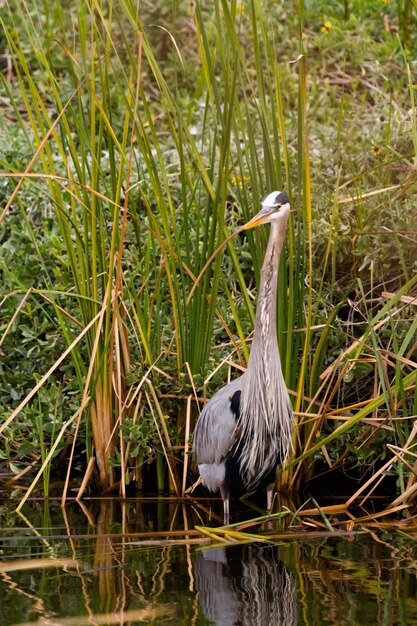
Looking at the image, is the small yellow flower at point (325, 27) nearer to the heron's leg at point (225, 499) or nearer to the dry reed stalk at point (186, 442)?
the dry reed stalk at point (186, 442)

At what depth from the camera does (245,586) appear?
311 cm

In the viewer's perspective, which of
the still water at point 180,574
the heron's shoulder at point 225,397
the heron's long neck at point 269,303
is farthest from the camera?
the heron's shoulder at point 225,397

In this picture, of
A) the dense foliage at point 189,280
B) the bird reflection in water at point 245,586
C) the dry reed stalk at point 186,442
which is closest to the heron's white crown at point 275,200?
the dense foliage at point 189,280

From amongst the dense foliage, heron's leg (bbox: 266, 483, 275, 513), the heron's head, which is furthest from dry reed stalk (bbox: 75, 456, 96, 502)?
the heron's head

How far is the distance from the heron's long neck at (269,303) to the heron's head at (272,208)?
1.7 inches

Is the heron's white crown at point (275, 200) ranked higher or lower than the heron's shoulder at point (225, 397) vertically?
higher

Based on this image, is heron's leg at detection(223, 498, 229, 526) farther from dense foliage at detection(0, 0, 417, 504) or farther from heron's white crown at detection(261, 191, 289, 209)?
heron's white crown at detection(261, 191, 289, 209)

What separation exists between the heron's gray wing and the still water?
0.24 meters

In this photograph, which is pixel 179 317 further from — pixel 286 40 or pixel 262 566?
pixel 286 40

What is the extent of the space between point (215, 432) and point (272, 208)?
3.03 ft

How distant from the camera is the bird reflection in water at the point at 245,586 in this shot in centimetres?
280

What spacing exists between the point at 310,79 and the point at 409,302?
284 cm

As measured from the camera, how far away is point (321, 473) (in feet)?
14.0

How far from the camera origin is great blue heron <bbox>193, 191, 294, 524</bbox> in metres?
3.82
